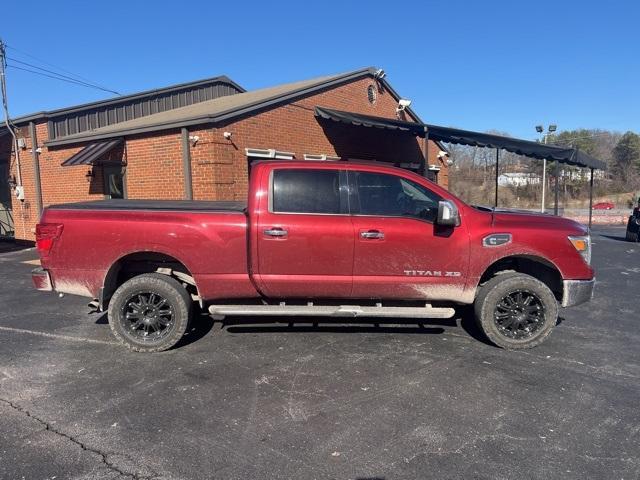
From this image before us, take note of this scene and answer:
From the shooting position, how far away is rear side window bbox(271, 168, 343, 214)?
496 centimetres

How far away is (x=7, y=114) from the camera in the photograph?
14.8 m

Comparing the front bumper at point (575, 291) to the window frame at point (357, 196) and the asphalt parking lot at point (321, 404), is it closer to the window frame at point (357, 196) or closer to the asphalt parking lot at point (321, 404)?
the asphalt parking lot at point (321, 404)

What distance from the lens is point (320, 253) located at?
191 inches

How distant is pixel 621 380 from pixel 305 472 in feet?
10.2

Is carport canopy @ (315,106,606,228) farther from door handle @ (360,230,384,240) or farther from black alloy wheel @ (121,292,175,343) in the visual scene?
black alloy wheel @ (121,292,175,343)

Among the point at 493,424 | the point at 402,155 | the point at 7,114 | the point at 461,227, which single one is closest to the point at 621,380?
the point at 493,424

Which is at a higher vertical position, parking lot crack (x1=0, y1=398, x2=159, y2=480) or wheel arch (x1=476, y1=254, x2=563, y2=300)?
wheel arch (x1=476, y1=254, x2=563, y2=300)

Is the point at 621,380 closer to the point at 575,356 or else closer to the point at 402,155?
the point at 575,356

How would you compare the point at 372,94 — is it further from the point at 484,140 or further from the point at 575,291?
the point at 575,291

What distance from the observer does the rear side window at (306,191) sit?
496 cm

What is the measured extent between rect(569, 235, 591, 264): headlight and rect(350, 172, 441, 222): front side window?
4.92 ft

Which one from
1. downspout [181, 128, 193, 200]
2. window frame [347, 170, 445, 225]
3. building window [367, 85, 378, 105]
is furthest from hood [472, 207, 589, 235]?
building window [367, 85, 378, 105]

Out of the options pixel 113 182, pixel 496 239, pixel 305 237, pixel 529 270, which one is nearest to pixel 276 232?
pixel 305 237

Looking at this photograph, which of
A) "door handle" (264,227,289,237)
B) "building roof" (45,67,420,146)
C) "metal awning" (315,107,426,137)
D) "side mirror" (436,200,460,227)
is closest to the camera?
"side mirror" (436,200,460,227)
